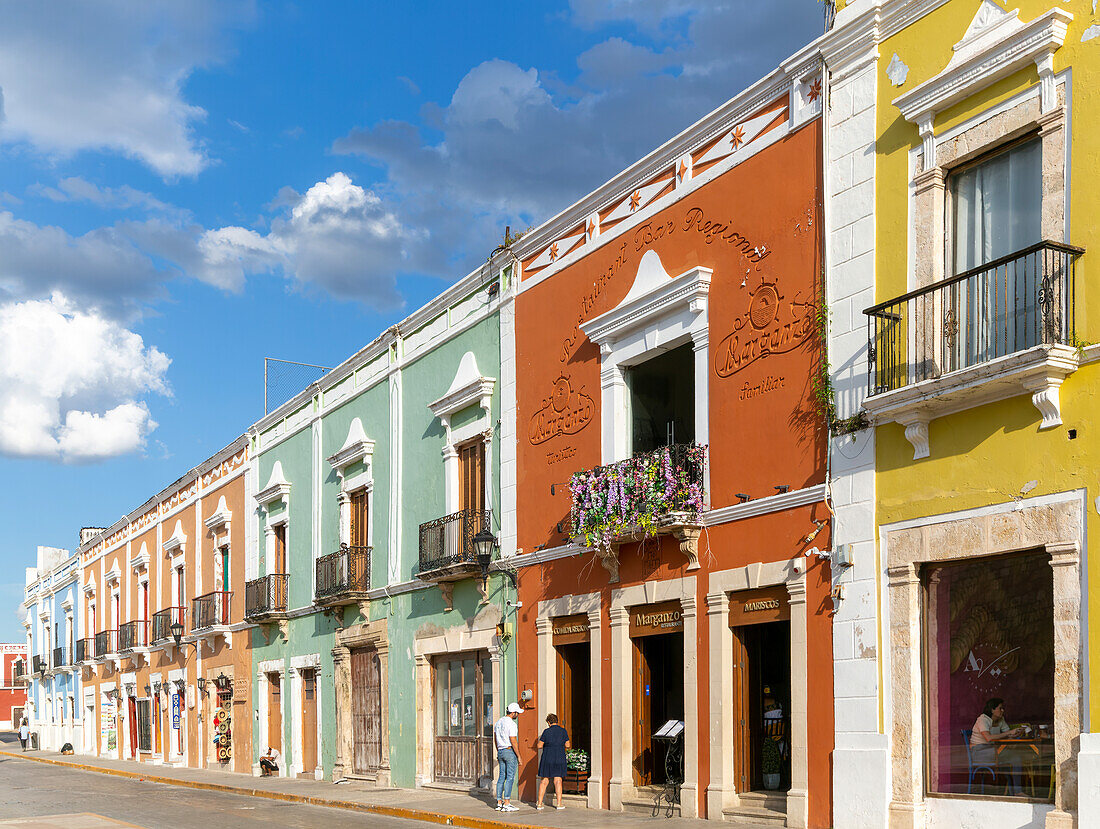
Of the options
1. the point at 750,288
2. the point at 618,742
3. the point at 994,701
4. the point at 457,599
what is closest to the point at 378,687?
the point at 457,599

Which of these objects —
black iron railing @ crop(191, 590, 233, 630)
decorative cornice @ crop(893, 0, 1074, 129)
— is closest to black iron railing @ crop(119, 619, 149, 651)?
black iron railing @ crop(191, 590, 233, 630)

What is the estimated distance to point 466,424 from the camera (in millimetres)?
21297

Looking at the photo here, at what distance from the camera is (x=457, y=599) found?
2119 cm

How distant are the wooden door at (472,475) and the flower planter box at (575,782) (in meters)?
4.45

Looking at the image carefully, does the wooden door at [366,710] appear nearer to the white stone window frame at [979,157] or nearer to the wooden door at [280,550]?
the wooden door at [280,550]

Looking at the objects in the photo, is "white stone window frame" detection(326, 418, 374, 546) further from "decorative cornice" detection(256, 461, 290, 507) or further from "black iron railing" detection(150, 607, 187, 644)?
"black iron railing" detection(150, 607, 187, 644)

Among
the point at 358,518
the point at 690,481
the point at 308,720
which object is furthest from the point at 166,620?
the point at 690,481

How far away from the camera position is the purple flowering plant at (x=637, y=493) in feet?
50.7

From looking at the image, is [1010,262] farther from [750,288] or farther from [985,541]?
[750,288]

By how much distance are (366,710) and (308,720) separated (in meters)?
3.54

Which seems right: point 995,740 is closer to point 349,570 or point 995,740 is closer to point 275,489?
point 349,570

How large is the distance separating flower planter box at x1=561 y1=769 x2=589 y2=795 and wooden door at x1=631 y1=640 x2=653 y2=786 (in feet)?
3.79

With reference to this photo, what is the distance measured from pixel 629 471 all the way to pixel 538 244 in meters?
4.73

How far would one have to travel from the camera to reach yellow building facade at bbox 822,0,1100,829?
10.7 metres
